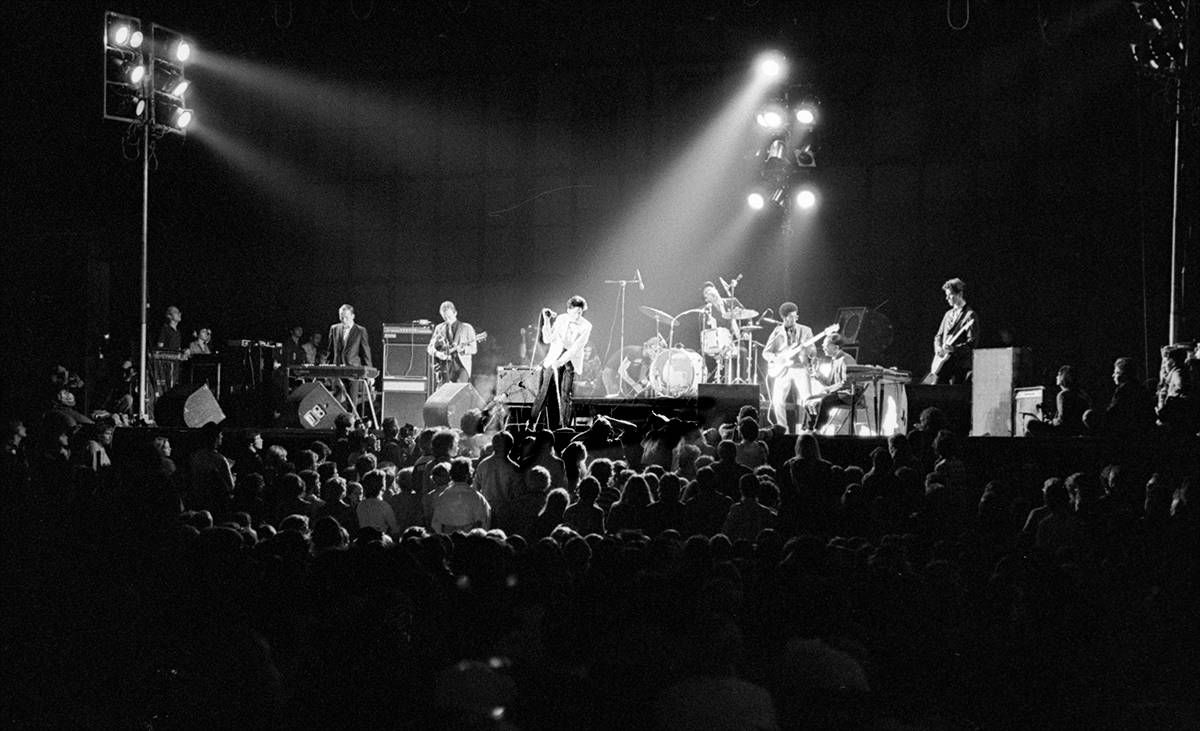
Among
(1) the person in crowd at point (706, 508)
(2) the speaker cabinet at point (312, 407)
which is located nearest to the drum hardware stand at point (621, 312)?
(2) the speaker cabinet at point (312, 407)

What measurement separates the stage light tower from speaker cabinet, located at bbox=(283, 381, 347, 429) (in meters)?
1.70

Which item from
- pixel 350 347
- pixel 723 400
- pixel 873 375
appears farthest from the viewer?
pixel 350 347

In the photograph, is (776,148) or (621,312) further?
(621,312)

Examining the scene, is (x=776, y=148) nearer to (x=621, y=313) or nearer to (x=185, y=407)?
(x=621, y=313)

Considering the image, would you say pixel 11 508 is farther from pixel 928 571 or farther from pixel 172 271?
pixel 172 271

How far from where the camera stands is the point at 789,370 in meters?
15.2

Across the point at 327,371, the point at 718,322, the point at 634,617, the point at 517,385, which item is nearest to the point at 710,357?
the point at 718,322

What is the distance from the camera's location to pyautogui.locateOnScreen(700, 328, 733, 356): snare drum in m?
17.4

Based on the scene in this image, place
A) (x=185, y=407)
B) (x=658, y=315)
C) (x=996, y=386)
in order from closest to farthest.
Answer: (x=996, y=386) → (x=185, y=407) → (x=658, y=315)

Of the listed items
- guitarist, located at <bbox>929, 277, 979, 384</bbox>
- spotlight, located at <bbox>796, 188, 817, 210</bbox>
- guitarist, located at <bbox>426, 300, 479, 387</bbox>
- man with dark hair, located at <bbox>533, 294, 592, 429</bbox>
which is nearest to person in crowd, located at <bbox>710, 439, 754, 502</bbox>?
man with dark hair, located at <bbox>533, 294, 592, 429</bbox>

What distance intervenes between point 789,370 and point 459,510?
805 centimetres

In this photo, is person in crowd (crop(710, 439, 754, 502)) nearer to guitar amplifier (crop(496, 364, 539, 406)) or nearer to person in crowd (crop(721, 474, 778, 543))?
person in crowd (crop(721, 474, 778, 543))

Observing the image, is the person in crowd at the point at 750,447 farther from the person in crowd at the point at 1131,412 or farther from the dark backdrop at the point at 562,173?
the dark backdrop at the point at 562,173

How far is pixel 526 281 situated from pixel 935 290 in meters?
6.79
